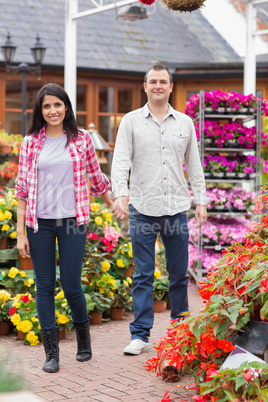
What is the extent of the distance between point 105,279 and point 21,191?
1.85m

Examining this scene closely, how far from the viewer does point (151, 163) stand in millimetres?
4934

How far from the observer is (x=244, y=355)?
344cm

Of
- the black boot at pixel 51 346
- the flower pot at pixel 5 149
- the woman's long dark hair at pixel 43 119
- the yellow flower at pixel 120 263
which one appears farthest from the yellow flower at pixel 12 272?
the flower pot at pixel 5 149

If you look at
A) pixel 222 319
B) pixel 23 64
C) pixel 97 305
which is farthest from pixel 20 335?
pixel 23 64

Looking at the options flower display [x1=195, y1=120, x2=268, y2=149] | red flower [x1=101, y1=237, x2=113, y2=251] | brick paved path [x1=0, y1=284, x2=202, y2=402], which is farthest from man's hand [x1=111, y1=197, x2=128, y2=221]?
flower display [x1=195, y1=120, x2=268, y2=149]

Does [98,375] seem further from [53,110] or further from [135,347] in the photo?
[53,110]

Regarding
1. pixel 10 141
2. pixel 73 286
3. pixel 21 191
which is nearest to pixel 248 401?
pixel 73 286

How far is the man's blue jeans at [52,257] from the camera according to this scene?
444cm

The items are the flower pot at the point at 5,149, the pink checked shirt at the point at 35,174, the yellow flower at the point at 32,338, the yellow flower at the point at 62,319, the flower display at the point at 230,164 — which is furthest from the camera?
the flower pot at the point at 5,149

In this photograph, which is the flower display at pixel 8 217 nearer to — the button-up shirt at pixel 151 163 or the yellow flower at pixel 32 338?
the yellow flower at pixel 32 338

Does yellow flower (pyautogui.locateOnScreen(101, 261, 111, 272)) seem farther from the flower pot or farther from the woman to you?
the flower pot

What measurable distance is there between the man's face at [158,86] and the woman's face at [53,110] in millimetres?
717

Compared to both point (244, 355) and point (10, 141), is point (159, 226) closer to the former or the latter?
point (244, 355)

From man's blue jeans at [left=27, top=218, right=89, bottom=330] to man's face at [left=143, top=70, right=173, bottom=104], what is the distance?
1088 mm
